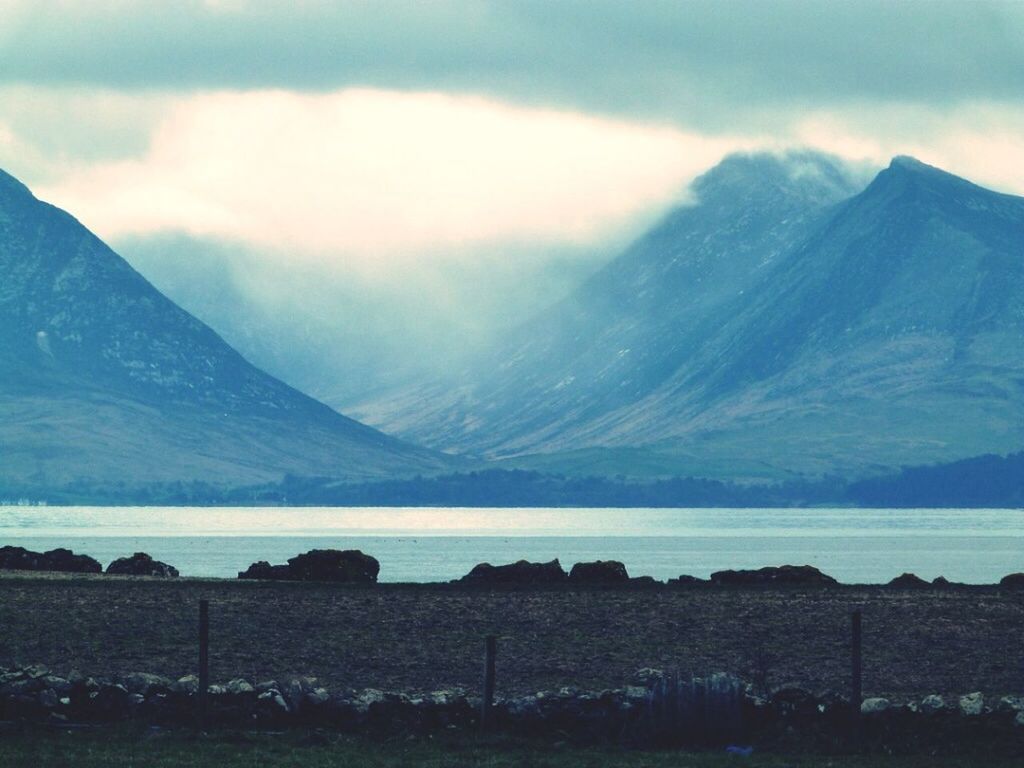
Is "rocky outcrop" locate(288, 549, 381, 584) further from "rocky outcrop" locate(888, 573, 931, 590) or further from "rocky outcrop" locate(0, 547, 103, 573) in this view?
"rocky outcrop" locate(888, 573, 931, 590)

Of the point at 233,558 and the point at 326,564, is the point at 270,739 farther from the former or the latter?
the point at 233,558

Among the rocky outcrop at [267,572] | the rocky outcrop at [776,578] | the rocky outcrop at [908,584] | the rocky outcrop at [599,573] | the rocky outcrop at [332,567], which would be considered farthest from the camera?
the rocky outcrop at [267,572]

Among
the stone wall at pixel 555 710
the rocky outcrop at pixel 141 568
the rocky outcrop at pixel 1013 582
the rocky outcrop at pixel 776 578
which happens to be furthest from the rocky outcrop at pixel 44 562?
the stone wall at pixel 555 710

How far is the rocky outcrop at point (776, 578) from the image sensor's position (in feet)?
244

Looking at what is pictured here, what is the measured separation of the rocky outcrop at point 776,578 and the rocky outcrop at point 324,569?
1270 centimetres

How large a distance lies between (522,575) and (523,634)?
65.1 feet

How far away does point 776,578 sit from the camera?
76.1 metres

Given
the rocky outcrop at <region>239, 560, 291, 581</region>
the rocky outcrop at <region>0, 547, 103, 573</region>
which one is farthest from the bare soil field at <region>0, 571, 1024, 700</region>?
the rocky outcrop at <region>0, 547, 103, 573</region>

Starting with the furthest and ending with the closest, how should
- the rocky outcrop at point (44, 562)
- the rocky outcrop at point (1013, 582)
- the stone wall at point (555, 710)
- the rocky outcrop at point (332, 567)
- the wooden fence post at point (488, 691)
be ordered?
the rocky outcrop at point (44, 562), the rocky outcrop at point (332, 567), the rocky outcrop at point (1013, 582), the wooden fence post at point (488, 691), the stone wall at point (555, 710)

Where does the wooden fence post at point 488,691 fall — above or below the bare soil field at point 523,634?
below

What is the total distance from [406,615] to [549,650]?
685 centimetres

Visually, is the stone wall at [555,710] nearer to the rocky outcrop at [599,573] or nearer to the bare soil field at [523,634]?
the bare soil field at [523,634]

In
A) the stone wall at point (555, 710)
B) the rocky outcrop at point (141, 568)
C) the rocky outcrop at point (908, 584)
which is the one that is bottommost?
the stone wall at point (555, 710)

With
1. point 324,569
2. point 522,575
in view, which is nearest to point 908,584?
point 522,575
